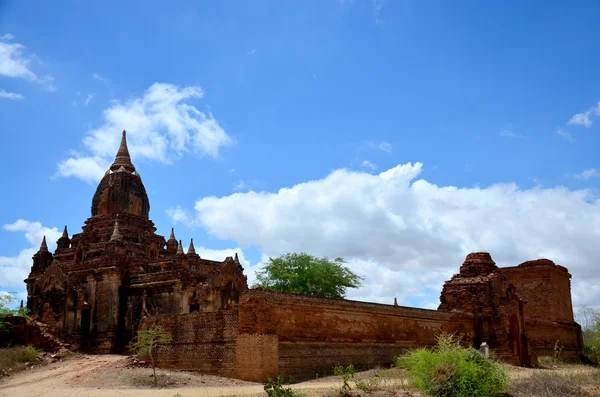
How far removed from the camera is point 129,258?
32.0m

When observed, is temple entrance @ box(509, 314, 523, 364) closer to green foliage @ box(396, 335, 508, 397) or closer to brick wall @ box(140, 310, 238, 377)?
green foliage @ box(396, 335, 508, 397)

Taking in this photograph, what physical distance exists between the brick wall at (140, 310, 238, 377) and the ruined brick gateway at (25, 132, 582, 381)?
0.03m

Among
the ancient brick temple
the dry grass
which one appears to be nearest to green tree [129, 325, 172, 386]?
the dry grass

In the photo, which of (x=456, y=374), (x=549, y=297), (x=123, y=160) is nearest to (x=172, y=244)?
(x=123, y=160)

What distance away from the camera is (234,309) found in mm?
19312

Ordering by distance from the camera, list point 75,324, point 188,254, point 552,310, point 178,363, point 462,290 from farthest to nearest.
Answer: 1. point 552,310
2. point 188,254
3. point 75,324
4. point 462,290
5. point 178,363

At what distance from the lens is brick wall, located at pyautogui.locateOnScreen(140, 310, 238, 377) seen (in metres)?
19.1

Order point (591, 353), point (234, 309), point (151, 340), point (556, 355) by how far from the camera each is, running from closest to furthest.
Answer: point (234, 309) → point (151, 340) → point (556, 355) → point (591, 353)

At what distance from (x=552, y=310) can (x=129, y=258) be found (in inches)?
1005

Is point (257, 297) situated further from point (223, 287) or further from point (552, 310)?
point (552, 310)

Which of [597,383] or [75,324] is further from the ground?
[75,324]

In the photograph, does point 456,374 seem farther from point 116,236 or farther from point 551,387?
point 116,236

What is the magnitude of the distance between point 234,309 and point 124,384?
378cm

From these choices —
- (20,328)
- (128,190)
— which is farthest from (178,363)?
(128,190)
